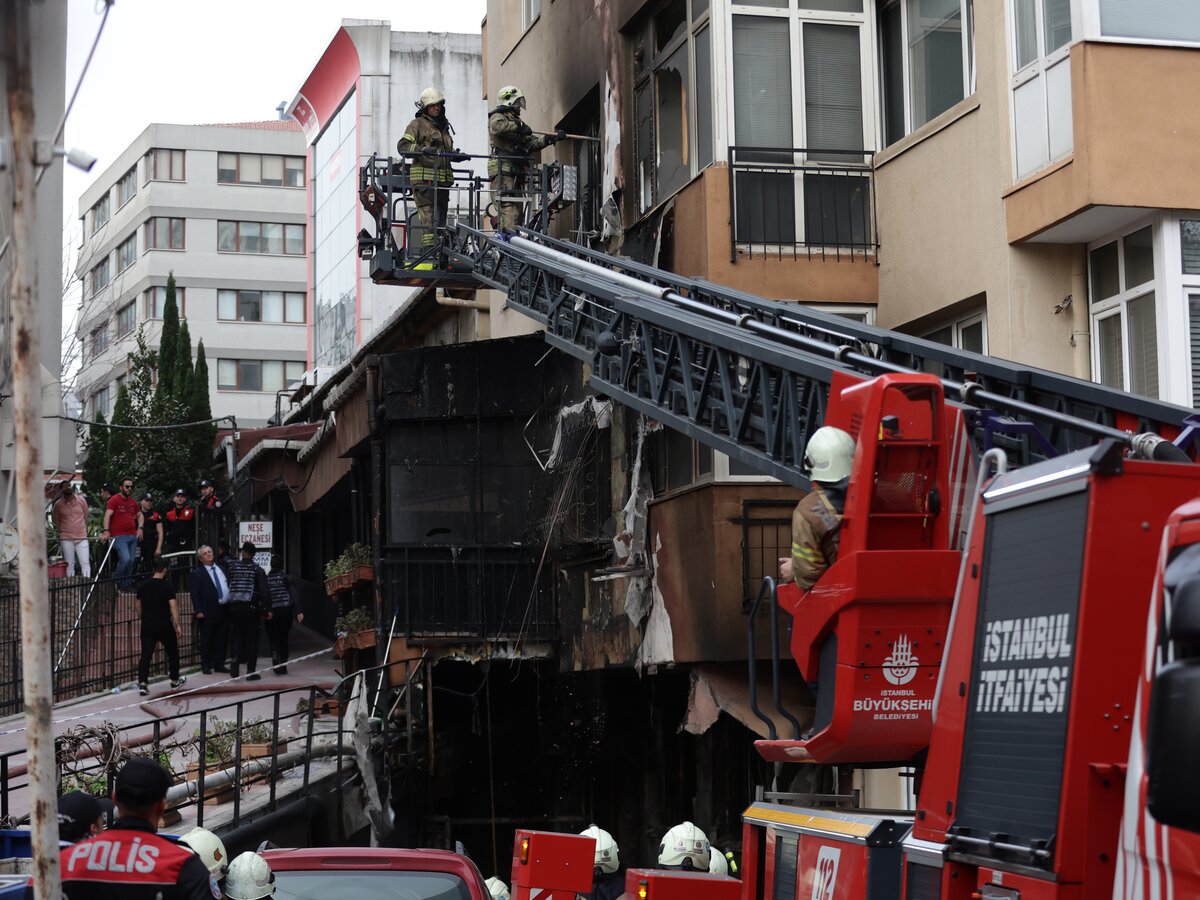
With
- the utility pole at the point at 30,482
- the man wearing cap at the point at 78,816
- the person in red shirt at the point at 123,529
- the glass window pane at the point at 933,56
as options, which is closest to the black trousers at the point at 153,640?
the person in red shirt at the point at 123,529

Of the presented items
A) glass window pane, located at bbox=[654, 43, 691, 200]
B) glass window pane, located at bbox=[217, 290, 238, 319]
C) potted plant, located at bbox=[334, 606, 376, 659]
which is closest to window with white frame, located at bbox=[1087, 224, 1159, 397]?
glass window pane, located at bbox=[654, 43, 691, 200]

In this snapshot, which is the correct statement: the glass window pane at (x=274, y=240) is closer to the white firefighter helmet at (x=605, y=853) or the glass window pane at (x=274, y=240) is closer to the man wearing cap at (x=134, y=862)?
the white firefighter helmet at (x=605, y=853)

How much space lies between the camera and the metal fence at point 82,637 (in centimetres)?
2312

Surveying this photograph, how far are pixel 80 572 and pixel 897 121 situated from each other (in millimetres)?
16039

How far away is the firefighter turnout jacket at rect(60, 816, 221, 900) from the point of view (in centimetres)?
588

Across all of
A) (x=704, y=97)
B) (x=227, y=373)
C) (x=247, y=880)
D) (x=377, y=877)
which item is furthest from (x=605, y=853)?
(x=227, y=373)

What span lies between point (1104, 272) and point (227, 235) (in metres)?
60.5

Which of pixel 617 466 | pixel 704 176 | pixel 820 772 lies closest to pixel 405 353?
pixel 617 466

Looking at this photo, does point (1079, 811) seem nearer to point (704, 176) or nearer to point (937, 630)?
point (937, 630)

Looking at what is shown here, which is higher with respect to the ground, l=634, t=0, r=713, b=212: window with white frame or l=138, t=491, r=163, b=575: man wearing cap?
l=634, t=0, r=713, b=212: window with white frame

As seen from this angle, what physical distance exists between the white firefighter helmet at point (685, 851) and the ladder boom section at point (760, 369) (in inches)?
96.6

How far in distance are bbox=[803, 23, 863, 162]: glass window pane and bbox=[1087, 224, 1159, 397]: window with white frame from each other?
3465mm

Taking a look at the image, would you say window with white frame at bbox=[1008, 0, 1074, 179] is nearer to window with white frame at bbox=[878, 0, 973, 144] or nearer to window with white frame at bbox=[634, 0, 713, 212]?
window with white frame at bbox=[878, 0, 973, 144]

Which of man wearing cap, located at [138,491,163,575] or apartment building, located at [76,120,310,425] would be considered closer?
man wearing cap, located at [138,491,163,575]
